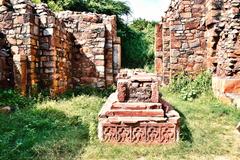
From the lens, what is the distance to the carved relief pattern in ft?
16.4

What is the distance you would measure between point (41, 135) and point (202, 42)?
641 cm

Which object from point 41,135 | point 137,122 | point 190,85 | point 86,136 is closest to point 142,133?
point 137,122

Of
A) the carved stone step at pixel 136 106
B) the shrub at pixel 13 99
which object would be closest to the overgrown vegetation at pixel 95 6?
the shrub at pixel 13 99

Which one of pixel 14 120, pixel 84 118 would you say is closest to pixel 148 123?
pixel 84 118

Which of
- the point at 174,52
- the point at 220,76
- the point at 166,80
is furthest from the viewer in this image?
the point at 166,80

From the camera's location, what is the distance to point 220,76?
28.7ft

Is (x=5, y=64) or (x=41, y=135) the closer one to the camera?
(x=41, y=135)

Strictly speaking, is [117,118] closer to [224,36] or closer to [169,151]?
[169,151]

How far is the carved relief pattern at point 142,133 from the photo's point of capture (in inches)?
197

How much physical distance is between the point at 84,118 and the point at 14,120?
47.7 inches

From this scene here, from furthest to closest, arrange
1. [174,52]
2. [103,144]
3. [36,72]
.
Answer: [174,52]
[36,72]
[103,144]

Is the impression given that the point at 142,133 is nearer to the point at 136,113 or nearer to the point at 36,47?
the point at 136,113

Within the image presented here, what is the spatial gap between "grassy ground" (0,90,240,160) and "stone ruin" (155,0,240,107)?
1.59 metres

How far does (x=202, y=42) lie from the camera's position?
10078mm
